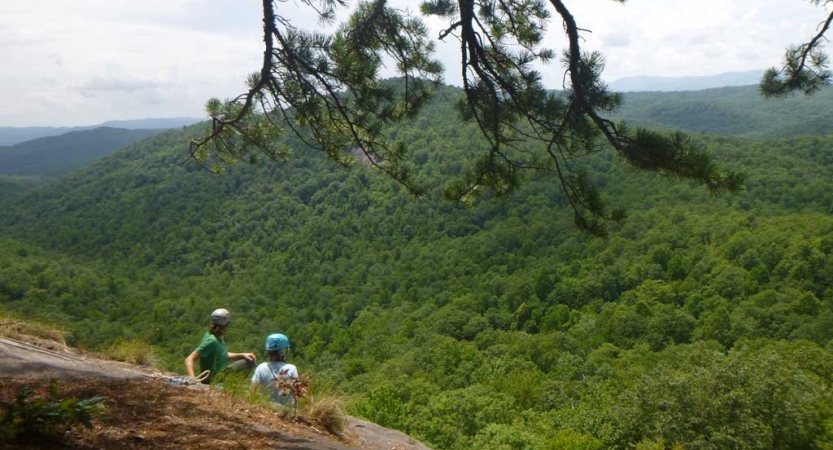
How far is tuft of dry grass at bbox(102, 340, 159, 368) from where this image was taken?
384cm

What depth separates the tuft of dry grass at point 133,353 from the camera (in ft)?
→ 12.6

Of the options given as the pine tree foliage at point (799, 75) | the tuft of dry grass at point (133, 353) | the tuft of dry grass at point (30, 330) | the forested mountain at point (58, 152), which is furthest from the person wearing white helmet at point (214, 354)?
the forested mountain at point (58, 152)

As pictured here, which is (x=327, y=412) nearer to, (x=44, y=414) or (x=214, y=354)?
(x=214, y=354)

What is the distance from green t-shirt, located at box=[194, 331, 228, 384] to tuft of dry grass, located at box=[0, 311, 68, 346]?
133cm

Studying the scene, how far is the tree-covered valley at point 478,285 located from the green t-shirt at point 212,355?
2.14 feet

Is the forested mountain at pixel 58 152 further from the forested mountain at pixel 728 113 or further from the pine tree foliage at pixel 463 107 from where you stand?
the pine tree foliage at pixel 463 107

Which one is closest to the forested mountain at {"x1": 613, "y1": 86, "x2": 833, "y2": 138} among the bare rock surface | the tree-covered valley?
the tree-covered valley

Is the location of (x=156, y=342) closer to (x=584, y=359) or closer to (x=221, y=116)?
(x=584, y=359)

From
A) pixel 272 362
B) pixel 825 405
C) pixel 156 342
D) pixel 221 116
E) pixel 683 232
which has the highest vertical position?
pixel 221 116

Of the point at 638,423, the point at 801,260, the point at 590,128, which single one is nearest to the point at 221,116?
the point at 590,128

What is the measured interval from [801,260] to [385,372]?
24.0 metres

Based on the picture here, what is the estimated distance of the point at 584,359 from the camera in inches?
1078

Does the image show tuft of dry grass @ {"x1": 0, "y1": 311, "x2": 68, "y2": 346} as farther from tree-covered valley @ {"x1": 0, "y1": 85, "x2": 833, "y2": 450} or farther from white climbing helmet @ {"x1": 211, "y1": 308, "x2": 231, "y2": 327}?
white climbing helmet @ {"x1": 211, "y1": 308, "x2": 231, "y2": 327}

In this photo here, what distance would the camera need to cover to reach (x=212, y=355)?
10.7 ft
